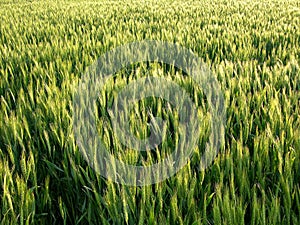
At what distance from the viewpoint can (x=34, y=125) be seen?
1295 millimetres

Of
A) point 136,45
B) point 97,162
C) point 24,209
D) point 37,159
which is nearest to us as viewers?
point 24,209

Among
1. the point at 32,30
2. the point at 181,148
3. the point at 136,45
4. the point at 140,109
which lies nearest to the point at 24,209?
the point at 181,148

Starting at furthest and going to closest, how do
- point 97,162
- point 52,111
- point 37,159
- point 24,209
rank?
point 52,111 → point 37,159 → point 97,162 → point 24,209

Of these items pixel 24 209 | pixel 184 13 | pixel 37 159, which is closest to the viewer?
pixel 24 209

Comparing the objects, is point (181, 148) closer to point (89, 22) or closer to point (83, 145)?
point (83, 145)

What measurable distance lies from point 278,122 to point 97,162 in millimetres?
585

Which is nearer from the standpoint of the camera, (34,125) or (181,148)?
(181,148)

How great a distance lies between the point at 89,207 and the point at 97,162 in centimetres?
15

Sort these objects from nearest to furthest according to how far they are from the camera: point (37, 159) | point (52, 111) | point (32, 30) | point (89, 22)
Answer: point (37, 159), point (52, 111), point (32, 30), point (89, 22)

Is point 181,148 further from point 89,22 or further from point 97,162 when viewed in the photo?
point 89,22

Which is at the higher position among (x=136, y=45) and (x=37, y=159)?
(x=136, y=45)

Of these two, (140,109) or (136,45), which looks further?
(136,45)

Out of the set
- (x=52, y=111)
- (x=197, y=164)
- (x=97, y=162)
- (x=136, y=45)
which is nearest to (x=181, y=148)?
(x=197, y=164)

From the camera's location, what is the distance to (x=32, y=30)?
3705mm
